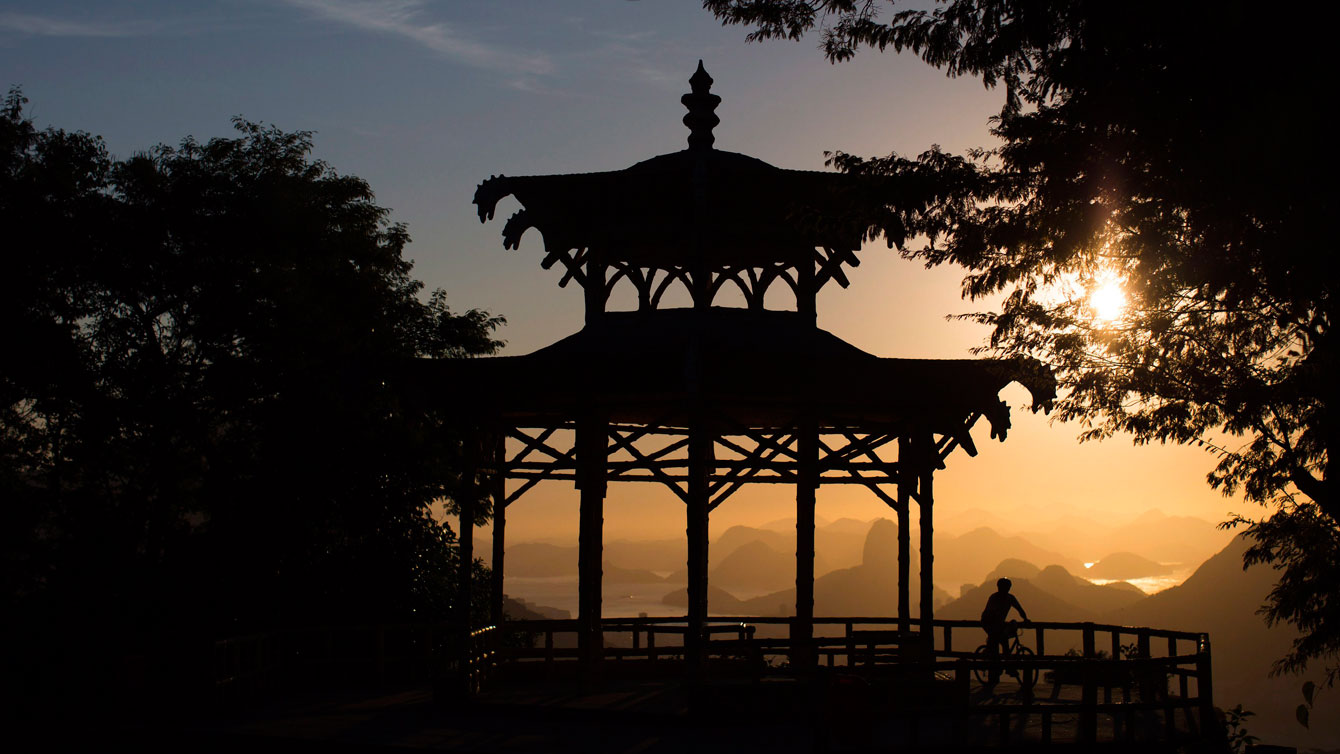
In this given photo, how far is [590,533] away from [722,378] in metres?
3.96

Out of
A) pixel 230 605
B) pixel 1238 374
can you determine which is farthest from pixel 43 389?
pixel 1238 374

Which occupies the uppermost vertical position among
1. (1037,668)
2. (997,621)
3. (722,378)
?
(722,378)

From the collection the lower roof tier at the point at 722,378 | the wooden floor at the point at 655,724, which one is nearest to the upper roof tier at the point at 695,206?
the lower roof tier at the point at 722,378

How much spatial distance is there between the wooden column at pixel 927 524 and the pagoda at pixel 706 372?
3 cm

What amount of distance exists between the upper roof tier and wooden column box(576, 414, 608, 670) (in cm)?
340

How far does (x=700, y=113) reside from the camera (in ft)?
75.6

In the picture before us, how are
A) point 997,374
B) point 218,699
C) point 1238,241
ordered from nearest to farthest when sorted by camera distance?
point 1238,241, point 218,699, point 997,374

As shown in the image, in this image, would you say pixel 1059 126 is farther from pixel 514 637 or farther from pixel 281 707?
pixel 514 637

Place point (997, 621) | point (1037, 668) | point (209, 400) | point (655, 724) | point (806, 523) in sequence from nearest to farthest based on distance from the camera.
Result: point (1037, 668)
point (655, 724)
point (806, 523)
point (997, 621)
point (209, 400)

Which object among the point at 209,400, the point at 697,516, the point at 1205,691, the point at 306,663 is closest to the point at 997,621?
the point at 1205,691

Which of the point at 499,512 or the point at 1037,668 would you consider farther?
the point at 499,512

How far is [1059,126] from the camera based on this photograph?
19719mm

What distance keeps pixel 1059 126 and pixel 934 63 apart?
7.03ft

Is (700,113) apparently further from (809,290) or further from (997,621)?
(997,621)
